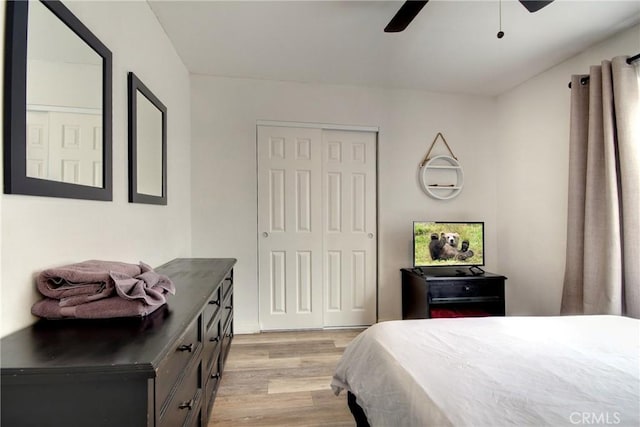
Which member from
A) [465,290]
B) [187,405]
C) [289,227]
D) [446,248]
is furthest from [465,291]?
[187,405]

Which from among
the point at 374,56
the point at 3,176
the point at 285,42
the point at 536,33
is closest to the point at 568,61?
the point at 536,33

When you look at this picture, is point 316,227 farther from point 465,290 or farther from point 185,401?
point 185,401

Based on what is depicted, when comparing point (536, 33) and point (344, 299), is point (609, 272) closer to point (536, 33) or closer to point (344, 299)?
point (536, 33)

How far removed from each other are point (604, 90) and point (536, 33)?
0.63 metres

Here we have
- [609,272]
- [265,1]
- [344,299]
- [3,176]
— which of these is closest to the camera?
[3,176]

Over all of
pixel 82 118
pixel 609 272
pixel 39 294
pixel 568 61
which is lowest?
pixel 609 272

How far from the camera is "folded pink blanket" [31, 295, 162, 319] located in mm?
926

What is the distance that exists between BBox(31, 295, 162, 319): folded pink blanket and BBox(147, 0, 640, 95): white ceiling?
1888 mm

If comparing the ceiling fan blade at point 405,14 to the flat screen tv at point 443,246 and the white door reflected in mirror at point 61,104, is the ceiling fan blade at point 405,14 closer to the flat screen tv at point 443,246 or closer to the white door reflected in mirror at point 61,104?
the white door reflected in mirror at point 61,104

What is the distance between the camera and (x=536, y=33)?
2.22 meters

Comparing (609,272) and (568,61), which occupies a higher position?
(568,61)

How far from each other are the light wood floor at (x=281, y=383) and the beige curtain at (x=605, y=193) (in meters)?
1.95

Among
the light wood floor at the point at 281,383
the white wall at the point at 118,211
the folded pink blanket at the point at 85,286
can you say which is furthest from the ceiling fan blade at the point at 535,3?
the light wood floor at the point at 281,383

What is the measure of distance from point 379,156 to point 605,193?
6.07ft
